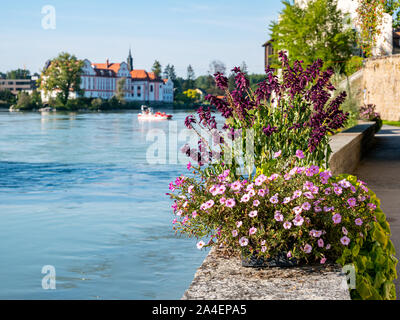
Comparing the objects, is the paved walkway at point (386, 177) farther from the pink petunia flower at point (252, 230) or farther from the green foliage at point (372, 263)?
the pink petunia flower at point (252, 230)

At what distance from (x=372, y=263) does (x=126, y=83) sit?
485 feet

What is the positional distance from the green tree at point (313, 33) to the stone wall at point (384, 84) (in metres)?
3.38

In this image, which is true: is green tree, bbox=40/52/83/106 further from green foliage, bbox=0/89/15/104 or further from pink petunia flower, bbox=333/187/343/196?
pink petunia flower, bbox=333/187/343/196

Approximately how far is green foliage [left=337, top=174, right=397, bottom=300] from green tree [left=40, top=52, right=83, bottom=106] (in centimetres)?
11244

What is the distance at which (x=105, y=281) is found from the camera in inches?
328

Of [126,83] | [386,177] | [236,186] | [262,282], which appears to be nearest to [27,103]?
[126,83]

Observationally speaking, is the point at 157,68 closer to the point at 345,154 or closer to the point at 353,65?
the point at 353,65

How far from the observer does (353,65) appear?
46.8 meters

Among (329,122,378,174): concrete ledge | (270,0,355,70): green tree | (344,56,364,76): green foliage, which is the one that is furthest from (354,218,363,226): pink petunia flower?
(344,56,364,76): green foliage

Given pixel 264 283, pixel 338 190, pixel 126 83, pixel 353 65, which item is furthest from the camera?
pixel 126 83

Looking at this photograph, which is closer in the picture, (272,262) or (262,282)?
(262,282)

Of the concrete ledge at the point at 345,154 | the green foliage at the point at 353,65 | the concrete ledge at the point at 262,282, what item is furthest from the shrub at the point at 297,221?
the green foliage at the point at 353,65
